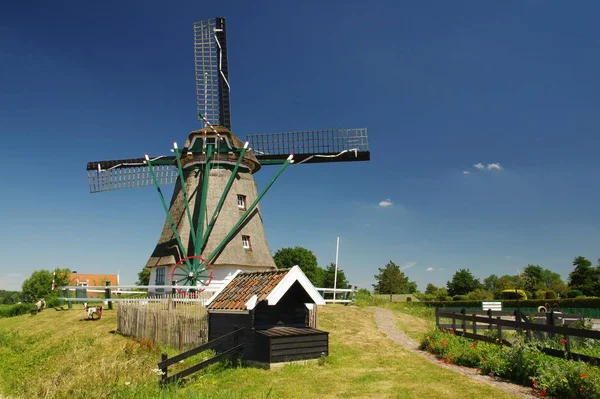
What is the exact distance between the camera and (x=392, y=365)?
522 inches

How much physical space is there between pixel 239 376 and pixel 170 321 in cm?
554

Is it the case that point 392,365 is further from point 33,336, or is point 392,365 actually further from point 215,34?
point 215,34

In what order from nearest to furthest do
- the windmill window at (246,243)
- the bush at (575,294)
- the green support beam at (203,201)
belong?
1. the green support beam at (203,201)
2. the windmill window at (246,243)
3. the bush at (575,294)

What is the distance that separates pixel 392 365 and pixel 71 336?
14.7 meters

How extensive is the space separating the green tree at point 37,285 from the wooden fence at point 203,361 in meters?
75.8

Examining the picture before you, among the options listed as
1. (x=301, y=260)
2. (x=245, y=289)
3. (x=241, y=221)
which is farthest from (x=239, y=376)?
(x=301, y=260)

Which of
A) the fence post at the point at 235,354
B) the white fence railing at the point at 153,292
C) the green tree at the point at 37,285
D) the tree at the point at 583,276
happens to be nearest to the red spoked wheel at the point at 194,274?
the white fence railing at the point at 153,292

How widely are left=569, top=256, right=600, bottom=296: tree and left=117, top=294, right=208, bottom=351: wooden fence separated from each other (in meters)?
49.4

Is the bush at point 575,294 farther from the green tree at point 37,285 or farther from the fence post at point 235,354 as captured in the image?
the green tree at point 37,285

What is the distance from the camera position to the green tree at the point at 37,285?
77.1 metres

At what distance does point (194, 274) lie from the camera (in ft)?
77.0

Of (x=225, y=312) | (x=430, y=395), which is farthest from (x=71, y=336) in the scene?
(x=430, y=395)

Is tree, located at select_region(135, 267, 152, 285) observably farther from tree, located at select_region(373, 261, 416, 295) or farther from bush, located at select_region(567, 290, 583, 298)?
bush, located at select_region(567, 290, 583, 298)

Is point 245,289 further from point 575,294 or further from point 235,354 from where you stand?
point 575,294
